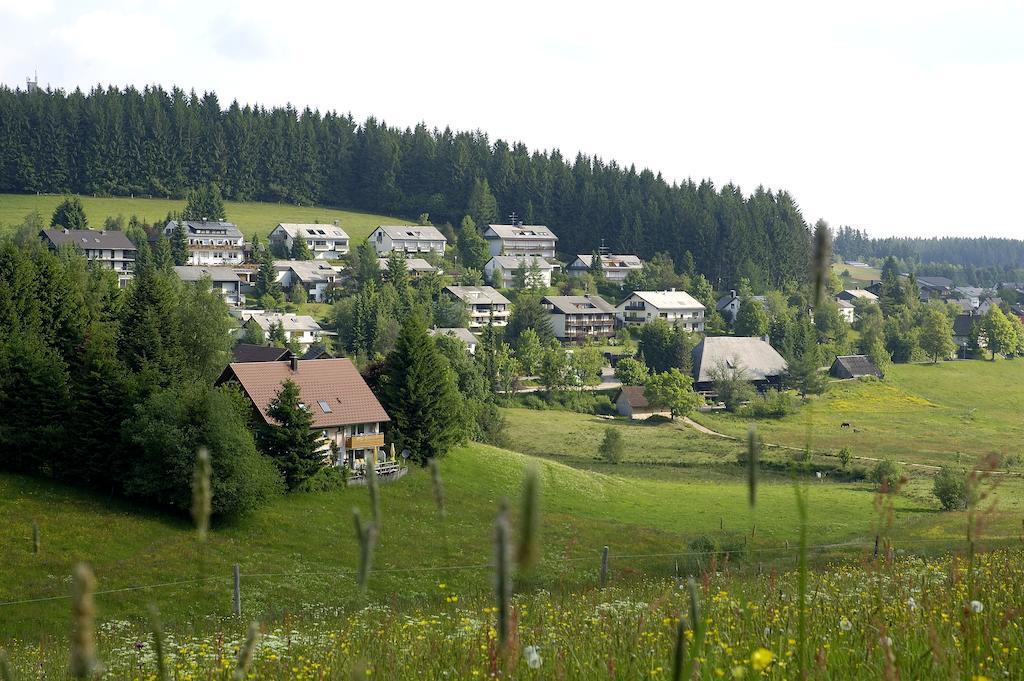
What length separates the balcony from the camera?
50.6 metres

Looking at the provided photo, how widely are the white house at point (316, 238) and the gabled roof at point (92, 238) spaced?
27.9m

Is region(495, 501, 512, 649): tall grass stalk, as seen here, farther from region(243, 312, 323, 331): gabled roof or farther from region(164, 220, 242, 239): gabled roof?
region(164, 220, 242, 239): gabled roof

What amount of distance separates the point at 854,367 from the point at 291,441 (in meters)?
87.9

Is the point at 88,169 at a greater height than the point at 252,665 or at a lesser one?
greater

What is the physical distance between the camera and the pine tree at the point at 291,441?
4538 cm

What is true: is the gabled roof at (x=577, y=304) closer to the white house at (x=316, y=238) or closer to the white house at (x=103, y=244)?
the white house at (x=316, y=238)

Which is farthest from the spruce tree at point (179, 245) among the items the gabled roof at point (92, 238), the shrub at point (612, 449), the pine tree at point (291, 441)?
the pine tree at point (291, 441)

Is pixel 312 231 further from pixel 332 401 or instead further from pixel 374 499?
pixel 374 499

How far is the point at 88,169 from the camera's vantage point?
172m

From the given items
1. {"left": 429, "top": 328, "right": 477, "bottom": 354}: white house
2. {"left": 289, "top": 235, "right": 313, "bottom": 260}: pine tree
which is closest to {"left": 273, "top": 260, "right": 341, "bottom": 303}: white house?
{"left": 289, "top": 235, "right": 313, "bottom": 260}: pine tree

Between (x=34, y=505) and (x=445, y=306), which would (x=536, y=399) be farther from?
(x=34, y=505)

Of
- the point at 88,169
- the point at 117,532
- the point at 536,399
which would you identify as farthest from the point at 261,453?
the point at 88,169

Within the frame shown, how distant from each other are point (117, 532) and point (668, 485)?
115ft

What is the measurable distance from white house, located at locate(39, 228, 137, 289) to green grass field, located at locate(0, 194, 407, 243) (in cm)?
1697
